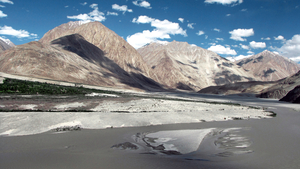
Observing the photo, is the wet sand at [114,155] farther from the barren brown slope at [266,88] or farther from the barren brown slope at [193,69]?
the barren brown slope at [193,69]

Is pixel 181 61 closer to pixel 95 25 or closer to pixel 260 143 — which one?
pixel 95 25

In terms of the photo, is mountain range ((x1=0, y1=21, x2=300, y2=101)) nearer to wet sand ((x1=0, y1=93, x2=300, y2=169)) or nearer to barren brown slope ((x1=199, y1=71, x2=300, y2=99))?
barren brown slope ((x1=199, y1=71, x2=300, y2=99))

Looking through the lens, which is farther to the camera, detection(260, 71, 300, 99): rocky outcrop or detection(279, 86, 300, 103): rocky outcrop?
detection(260, 71, 300, 99): rocky outcrop

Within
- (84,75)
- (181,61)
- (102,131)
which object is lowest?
(102,131)

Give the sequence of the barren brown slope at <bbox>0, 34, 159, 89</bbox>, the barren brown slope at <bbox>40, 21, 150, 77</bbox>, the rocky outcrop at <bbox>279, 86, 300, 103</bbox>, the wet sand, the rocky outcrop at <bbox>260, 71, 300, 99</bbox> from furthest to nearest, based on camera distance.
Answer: the barren brown slope at <bbox>40, 21, 150, 77</bbox>, the barren brown slope at <bbox>0, 34, 159, 89</bbox>, the rocky outcrop at <bbox>260, 71, 300, 99</bbox>, the rocky outcrop at <bbox>279, 86, 300, 103</bbox>, the wet sand

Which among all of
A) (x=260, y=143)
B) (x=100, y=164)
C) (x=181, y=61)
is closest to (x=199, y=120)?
(x=260, y=143)

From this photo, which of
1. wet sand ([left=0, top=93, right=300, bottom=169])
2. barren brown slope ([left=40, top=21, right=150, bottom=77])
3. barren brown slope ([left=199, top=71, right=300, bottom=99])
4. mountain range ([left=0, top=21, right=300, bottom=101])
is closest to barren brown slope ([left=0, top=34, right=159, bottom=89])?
mountain range ([left=0, top=21, right=300, bottom=101])

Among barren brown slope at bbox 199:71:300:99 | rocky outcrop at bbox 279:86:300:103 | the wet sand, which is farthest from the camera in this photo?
barren brown slope at bbox 199:71:300:99

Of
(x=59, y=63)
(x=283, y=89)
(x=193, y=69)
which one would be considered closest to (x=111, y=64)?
(x=59, y=63)
